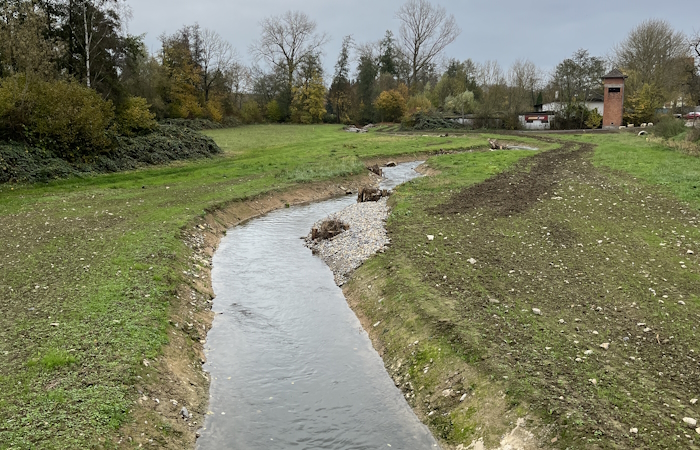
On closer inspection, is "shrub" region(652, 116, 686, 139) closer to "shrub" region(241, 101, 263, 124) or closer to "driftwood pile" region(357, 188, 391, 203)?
"driftwood pile" region(357, 188, 391, 203)

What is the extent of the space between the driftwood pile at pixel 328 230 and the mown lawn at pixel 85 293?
18.7 ft

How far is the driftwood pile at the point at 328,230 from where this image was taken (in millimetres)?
22688


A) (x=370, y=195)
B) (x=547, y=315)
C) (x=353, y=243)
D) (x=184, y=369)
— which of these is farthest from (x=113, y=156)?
(x=547, y=315)

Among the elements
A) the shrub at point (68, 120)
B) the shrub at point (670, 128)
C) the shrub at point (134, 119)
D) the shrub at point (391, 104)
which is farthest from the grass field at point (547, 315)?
the shrub at point (391, 104)

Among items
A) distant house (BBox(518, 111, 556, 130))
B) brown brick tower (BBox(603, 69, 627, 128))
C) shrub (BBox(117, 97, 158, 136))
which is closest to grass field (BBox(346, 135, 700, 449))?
shrub (BBox(117, 97, 158, 136))

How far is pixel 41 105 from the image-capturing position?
1215 inches

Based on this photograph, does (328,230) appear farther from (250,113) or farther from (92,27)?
(250,113)

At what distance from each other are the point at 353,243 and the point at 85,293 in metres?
10.1

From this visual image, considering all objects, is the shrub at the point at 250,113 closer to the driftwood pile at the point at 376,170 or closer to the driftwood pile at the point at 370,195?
the driftwood pile at the point at 376,170

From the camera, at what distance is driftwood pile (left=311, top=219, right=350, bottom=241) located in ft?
74.4

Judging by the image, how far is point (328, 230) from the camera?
22.9 m

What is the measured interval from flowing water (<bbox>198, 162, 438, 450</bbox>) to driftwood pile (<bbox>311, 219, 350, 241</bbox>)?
2790mm

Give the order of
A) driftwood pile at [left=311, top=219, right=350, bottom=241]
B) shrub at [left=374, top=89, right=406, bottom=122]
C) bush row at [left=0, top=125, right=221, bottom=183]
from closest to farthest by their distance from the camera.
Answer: driftwood pile at [left=311, top=219, right=350, bottom=241]
bush row at [left=0, top=125, right=221, bottom=183]
shrub at [left=374, top=89, right=406, bottom=122]

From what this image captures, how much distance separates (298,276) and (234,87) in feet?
317
